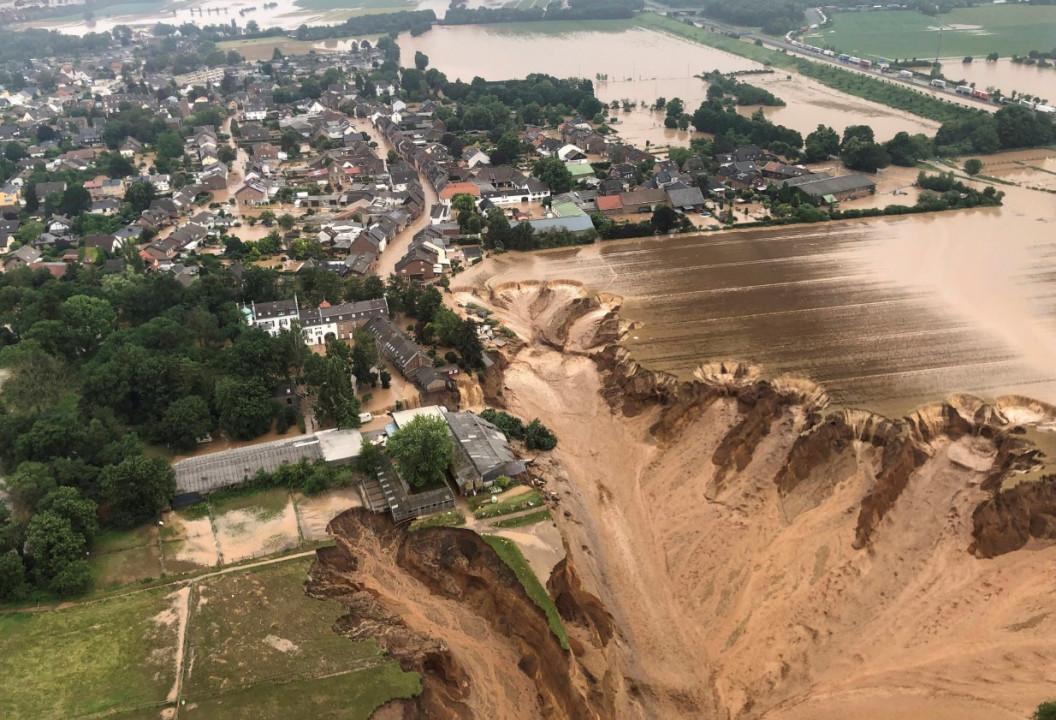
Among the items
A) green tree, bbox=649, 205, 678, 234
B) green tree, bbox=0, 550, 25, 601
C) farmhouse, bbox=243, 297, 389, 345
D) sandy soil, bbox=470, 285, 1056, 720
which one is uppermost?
green tree, bbox=649, 205, 678, 234

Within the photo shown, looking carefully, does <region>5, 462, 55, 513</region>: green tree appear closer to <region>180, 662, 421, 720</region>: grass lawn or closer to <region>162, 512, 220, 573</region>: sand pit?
<region>162, 512, 220, 573</region>: sand pit

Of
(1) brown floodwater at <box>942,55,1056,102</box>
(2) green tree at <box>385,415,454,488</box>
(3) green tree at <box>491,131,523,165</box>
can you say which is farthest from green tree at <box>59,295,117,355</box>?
(1) brown floodwater at <box>942,55,1056,102</box>

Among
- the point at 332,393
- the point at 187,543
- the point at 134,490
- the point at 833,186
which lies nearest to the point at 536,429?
the point at 332,393

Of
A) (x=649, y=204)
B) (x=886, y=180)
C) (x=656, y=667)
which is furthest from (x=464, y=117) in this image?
(x=656, y=667)

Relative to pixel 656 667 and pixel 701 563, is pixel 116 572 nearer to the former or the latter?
pixel 656 667

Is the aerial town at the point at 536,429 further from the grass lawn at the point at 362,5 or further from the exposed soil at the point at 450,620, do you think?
the grass lawn at the point at 362,5

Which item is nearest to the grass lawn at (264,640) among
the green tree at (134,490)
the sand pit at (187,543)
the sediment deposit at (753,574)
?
the sediment deposit at (753,574)
